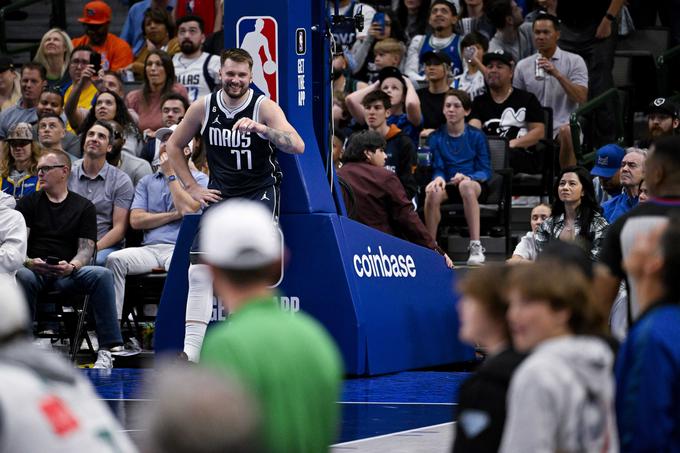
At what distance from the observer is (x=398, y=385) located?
1043 cm

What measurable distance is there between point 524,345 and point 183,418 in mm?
1570

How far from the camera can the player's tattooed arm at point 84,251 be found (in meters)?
11.8

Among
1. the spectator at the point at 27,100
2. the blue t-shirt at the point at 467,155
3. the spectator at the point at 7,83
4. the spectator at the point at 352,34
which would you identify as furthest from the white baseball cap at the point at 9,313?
the spectator at the point at 352,34

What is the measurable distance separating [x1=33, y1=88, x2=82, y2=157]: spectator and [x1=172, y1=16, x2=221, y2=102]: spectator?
141cm

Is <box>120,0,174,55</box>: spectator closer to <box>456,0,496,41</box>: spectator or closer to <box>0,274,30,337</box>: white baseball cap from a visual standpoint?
<box>456,0,496,41</box>: spectator

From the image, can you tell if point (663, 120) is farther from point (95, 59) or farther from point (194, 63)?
point (95, 59)

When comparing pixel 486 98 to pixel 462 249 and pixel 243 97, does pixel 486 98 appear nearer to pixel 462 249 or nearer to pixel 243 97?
pixel 462 249

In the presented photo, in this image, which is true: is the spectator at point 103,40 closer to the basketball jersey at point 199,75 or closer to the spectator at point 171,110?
the basketball jersey at point 199,75

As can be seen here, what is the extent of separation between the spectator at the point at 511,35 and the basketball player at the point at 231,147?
7.21 metres

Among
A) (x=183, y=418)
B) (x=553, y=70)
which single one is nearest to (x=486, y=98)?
(x=553, y=70)

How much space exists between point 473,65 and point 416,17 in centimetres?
212

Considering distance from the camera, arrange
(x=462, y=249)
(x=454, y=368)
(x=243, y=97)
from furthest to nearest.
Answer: (x=462, y=249), (x=454, y=368), (x=243, y=97)

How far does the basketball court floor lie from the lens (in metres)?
8.09

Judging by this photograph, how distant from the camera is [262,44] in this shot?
10406 millimetres
